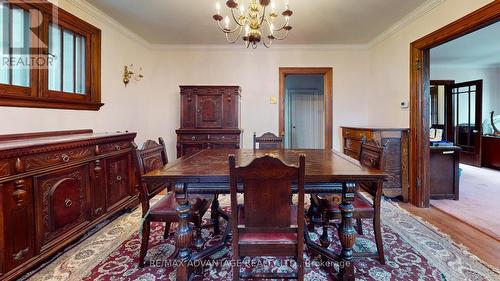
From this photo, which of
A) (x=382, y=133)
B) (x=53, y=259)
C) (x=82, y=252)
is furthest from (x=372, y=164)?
(x=53, y=259)

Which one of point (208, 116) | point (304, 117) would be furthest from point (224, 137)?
point (304, 117)

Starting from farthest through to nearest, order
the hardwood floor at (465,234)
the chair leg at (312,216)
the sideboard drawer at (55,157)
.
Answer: the chair leg at (312,216) < the hardwood floor at (465,234) < the sideboard drawer at (55,157)

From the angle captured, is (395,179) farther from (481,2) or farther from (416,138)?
(481,2)

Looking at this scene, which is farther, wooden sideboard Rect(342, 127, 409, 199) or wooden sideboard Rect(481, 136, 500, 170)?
wooden sideboard Rect(481, 136, 500, 170)

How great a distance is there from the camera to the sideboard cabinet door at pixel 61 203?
5.71 feet

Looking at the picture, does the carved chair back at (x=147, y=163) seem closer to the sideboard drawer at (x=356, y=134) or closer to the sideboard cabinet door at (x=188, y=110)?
the sideboard cabinet door at (x=188, y=110)

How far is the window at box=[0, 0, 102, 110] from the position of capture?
204 cm

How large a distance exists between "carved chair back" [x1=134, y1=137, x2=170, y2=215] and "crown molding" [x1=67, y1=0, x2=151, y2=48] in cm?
203

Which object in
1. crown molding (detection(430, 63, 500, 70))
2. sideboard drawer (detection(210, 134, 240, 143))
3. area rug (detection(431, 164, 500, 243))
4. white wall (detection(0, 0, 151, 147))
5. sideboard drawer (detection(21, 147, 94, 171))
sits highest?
crown molding (detection(430, 63, 500, 70))

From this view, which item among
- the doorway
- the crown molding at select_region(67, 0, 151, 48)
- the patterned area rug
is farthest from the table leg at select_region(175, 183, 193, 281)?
the doorway

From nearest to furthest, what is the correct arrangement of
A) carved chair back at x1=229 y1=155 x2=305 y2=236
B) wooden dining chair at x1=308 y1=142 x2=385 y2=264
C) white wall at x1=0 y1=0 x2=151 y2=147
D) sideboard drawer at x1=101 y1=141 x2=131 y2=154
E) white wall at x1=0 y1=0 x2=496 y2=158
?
carved chair back at x1=229 y1=155 x2=305 y2=236
wooden dining chair at x1=308 y1=142 x2=385 y2=264
white wall at x1=0 y1=0 x2=151 y2=147
sideboard drawer at x1=101 y1=141 x2=131 y2=154
white wall at x1=0 y1=0 x2=496 y2=158

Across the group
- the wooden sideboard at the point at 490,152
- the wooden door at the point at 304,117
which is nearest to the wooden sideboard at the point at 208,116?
the wooden door at the point at 304,117

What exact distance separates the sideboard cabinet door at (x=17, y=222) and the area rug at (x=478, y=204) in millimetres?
3796

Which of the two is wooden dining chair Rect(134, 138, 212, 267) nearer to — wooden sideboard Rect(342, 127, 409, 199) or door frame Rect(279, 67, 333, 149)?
wooden sideboard Rect(342, 127, 409, 199)
